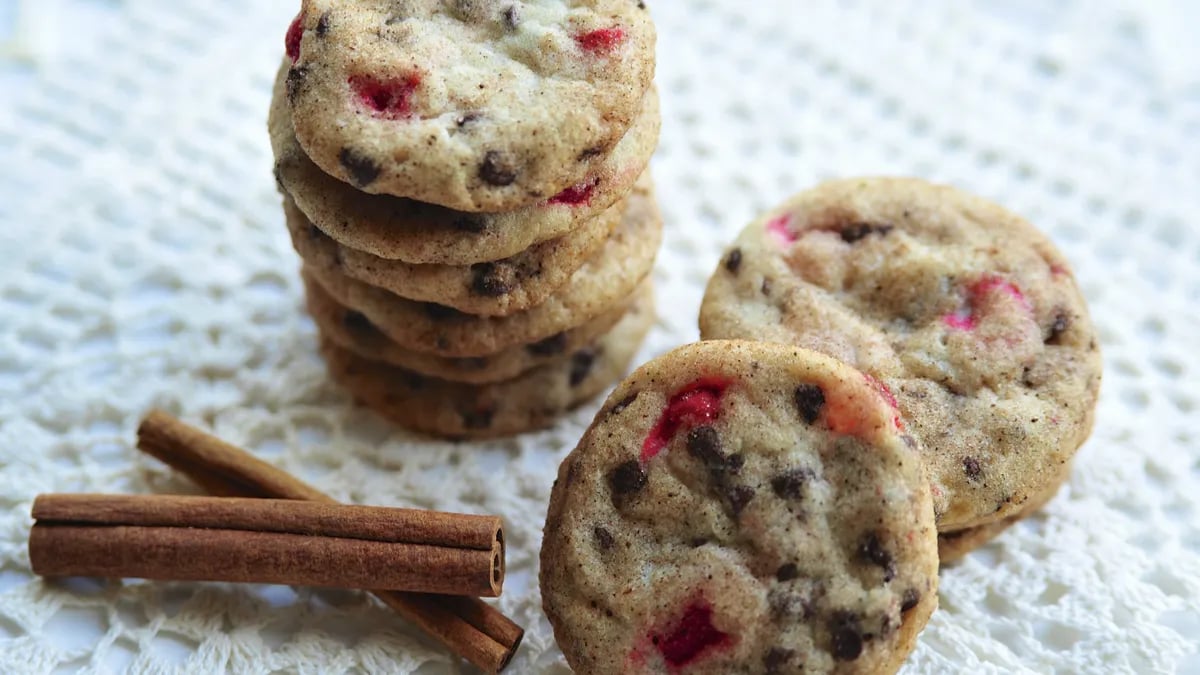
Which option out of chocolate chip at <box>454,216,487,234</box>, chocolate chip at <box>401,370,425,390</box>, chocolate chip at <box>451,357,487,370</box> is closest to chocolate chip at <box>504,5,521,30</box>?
chocolate chip at <box>454,216,487,234</box>

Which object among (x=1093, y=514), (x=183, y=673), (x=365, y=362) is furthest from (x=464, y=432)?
(x=1093, y=514)

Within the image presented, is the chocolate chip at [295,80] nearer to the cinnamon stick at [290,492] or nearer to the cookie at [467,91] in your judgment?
the cookie at [467,91]

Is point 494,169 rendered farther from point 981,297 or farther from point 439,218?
point 981,297

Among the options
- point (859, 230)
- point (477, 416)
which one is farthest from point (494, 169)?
point (859, 230)

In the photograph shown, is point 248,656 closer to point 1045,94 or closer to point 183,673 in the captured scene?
point 183,673

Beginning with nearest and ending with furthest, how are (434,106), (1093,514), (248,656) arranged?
(434,106) → (248,656) → (1093,514)

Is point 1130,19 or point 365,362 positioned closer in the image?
point 365,362

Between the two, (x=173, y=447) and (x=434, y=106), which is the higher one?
(x=434, y=106)
